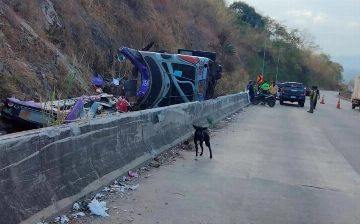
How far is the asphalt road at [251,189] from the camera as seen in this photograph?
5879mm

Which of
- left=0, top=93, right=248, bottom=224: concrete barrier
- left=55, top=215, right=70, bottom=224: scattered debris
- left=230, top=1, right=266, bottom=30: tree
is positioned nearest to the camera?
left=0, top=93, right=248, bottom=224: concrete barrier

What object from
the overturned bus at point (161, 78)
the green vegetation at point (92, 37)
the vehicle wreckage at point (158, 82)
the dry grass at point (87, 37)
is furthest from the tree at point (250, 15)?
the overturned bus at point (161, 78)

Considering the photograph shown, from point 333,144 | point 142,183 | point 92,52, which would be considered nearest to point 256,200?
point 142,183

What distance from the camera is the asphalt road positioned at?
588cm

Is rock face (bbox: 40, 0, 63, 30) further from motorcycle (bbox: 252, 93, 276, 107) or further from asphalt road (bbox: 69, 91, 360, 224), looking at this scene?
motorcycle (bbox: 252, 93, 276, 107)

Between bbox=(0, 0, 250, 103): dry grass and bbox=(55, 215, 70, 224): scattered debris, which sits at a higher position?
bbox=(0, 0, 250, 103): dry grass

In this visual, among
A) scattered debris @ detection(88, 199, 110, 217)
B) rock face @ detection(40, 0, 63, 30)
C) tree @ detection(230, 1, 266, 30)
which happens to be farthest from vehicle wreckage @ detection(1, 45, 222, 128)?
tree @ detection(230, 1, 266, 30)

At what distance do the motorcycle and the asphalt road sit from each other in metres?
19.2

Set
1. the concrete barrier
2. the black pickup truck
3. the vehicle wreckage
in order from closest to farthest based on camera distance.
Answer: the concrete barrier < the vehicle wreckage < the black pickup truck

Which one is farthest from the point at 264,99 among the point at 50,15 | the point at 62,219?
the point at 62,219

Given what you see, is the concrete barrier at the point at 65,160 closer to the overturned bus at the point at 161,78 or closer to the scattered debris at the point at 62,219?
the scattered debris at the point at 62,219

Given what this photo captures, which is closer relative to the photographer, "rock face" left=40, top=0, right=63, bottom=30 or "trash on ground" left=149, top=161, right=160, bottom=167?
"trash on ground" left=149, top=161, right=160, bottom=167

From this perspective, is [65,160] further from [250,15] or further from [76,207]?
[250,15]

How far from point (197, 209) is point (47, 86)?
8.65 m
